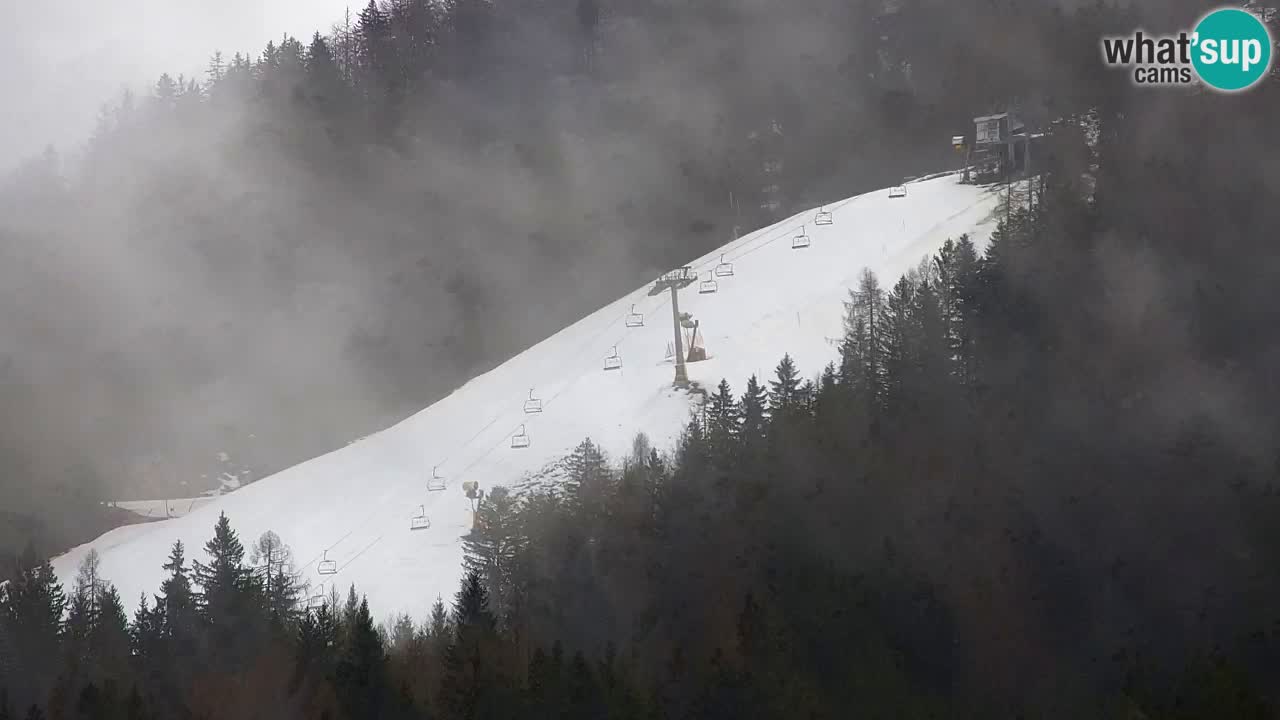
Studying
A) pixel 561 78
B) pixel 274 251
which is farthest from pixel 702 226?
pixel 274 251

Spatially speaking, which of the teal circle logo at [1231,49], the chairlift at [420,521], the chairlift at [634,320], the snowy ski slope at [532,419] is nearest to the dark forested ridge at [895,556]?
the snowy ski slope at [532,419]

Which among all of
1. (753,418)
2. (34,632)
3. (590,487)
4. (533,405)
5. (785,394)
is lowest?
(34,632)

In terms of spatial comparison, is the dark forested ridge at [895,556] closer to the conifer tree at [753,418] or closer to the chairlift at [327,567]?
the conifer tree at [753,418]

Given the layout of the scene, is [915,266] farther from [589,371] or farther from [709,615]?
[709,615]

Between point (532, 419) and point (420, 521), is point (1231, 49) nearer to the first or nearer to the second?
point (532, 419)

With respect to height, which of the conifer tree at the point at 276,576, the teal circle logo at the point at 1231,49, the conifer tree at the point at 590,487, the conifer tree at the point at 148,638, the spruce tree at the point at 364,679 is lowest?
the spruce tree at the point at 364,679

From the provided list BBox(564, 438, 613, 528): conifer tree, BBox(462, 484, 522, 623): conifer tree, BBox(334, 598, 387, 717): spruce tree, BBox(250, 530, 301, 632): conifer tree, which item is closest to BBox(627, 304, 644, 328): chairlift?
BBox(564, 438, 613, 528): conifer tree

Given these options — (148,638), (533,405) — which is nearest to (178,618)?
(148,638)
